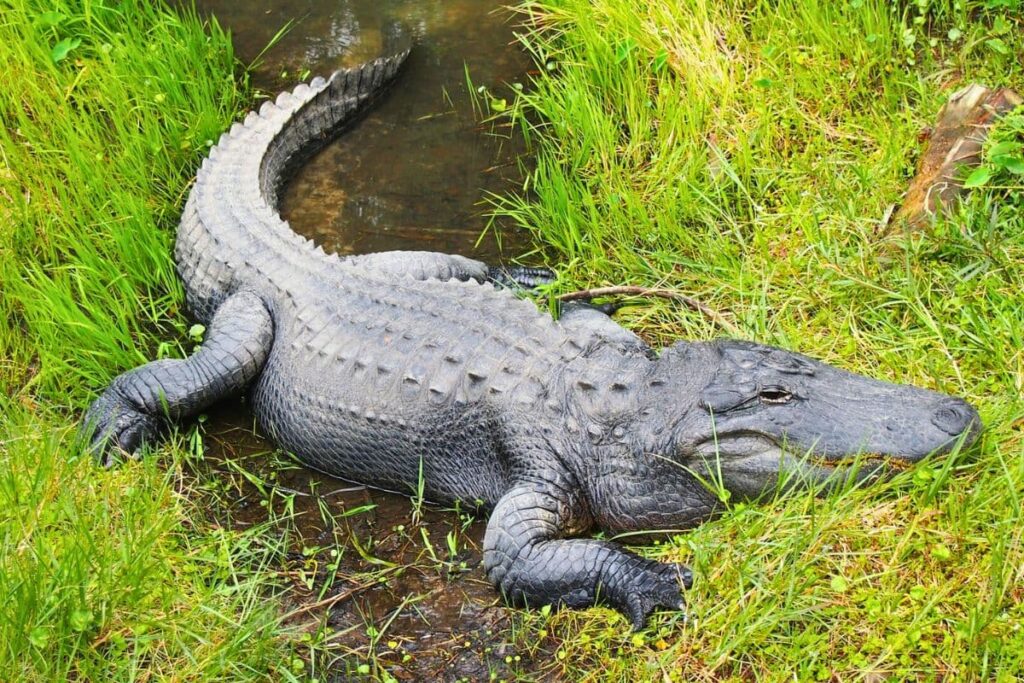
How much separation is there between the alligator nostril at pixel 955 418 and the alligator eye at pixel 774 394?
515 millimetres

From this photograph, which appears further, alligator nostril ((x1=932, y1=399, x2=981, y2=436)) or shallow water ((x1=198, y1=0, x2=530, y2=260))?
shallow water ((x1=198, y1=0, x2=530, y2=260))

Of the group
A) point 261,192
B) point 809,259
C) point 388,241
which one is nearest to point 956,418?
point 809,259

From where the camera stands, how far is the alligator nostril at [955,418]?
147 inches

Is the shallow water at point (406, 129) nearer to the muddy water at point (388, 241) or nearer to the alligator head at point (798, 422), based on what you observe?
the muddy water at point (388, 241)

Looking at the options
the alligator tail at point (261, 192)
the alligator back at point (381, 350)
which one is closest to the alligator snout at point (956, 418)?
the alligator back at point (381, 350)

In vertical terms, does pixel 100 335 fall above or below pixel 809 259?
below

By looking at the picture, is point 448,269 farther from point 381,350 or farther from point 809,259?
point 809,259

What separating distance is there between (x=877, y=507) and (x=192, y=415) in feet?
10.3

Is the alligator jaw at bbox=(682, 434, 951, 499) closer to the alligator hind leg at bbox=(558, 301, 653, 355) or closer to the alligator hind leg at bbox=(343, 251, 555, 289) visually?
the alligator hind leg at bbox=(558, 301, 653, 355)

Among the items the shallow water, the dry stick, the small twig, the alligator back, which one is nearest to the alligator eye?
the alligator back

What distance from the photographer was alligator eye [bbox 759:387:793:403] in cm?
395

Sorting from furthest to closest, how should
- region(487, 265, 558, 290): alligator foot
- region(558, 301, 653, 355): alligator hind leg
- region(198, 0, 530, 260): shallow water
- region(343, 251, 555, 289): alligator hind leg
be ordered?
region(198, 0, 530, 260): shallow water
region(487, 265, 558, 290): alligator foot
region(343, 251, 555, 289): alligator hind leg
region(558, 301, 653, 355): alligator hind leg

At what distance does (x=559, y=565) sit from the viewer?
3941 mm

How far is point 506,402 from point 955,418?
1.70m
